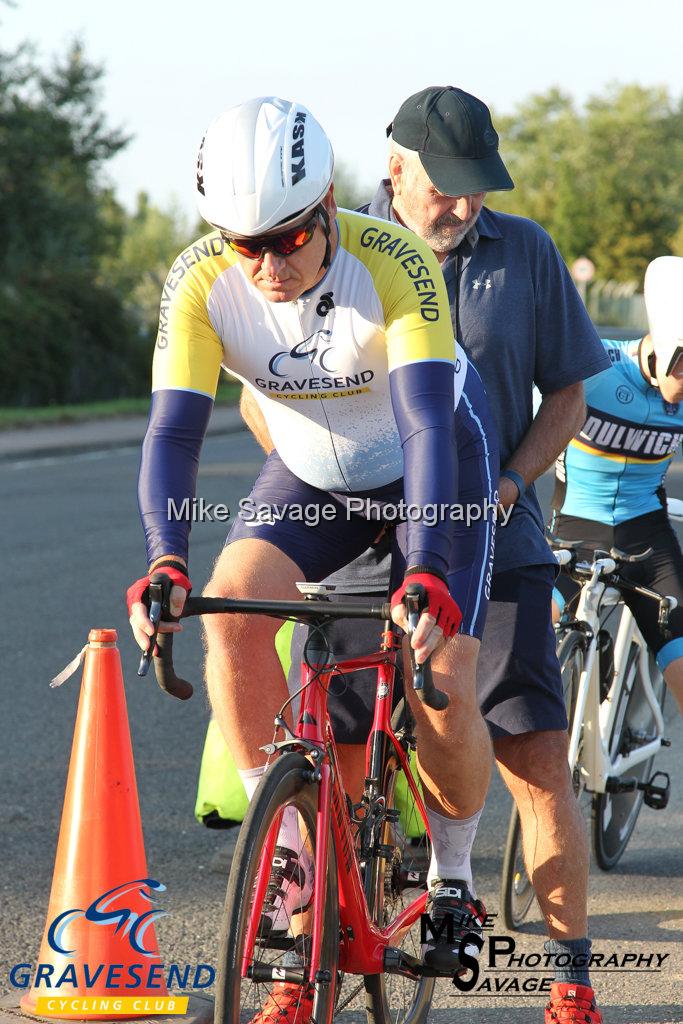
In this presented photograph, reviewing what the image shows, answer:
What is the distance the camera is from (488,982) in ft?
12.6

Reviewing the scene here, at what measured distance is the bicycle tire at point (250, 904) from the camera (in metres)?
2.60

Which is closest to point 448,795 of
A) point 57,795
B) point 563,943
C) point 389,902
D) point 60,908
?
point 389,902

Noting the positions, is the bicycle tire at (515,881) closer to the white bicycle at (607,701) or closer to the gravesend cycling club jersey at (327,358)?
the white bicycle at (607,701)

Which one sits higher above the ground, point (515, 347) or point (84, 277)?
point (84, 277)

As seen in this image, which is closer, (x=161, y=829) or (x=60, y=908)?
(x=60, y=908)

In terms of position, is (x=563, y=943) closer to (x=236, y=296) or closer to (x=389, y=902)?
(x=389, y=902)

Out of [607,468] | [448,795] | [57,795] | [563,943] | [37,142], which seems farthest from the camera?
[37,142]

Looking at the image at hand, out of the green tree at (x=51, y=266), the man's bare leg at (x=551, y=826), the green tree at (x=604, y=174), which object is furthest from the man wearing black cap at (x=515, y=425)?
the green tree at (x=604, y=174)

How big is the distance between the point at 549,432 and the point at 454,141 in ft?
2.82

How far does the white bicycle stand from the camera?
4.62 m

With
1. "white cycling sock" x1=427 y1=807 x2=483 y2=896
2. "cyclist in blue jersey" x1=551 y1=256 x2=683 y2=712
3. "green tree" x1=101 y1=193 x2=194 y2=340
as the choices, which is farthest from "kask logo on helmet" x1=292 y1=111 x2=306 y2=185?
"green tree" x1=101 y1=193 x2=194 y2=340

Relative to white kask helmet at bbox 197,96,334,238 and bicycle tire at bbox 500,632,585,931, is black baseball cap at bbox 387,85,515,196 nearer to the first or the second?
white kask helmet at bbox 197,96,334,238

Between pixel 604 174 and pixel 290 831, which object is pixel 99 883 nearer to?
pixel 290 831

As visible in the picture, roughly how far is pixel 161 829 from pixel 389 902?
5.94 ft
